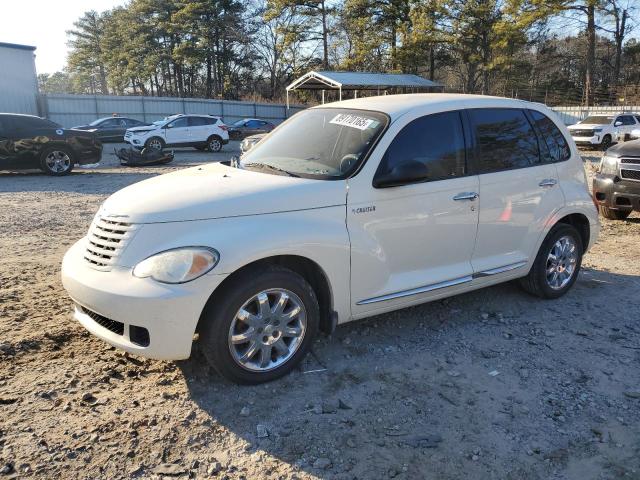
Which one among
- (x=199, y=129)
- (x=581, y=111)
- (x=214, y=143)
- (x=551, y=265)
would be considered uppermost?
(x=581, y=111)

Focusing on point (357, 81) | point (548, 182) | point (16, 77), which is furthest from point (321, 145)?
point (16, 77)

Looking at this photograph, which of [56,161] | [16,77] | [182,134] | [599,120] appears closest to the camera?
[56,161]

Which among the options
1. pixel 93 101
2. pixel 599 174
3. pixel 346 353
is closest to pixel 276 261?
pixel 346 353

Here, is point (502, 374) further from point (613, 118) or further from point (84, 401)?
point (613, 118)

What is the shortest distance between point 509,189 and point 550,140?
837 mm

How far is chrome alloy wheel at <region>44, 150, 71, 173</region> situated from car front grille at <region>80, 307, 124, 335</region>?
11.9 metres

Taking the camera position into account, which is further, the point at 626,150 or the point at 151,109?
the point at 151,109

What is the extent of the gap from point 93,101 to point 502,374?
1420 inches

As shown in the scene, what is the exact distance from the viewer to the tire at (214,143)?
24.5 metres

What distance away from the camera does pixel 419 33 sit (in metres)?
39.0

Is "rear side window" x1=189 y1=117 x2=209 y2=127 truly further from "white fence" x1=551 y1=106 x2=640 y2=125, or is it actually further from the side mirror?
"white fence" x1=551 y1=106 x2=640 y2=125

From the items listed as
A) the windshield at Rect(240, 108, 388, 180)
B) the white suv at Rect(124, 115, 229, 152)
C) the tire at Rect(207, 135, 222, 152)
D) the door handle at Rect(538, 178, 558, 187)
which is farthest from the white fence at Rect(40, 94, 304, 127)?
the door handle at Rect(538, 178, 558, 187)

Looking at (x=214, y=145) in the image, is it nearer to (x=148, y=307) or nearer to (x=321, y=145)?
(x=321, y=145)

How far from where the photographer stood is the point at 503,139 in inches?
181
